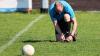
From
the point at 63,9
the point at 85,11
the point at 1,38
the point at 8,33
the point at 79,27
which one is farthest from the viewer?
the point at 85,11

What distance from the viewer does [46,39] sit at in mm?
13719

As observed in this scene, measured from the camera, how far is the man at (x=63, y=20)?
12.4 meters

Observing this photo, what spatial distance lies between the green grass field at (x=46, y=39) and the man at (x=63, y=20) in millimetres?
251

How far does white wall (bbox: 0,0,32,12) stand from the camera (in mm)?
26328

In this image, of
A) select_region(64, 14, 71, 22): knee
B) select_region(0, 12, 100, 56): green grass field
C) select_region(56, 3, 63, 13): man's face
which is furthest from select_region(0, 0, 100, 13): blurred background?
select_region(56, 3, 63, 13): man's face

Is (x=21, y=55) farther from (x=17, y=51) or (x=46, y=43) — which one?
(x=46, y=43)

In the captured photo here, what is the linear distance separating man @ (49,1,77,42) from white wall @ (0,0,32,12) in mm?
13593

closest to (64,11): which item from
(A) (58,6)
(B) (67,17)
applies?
(B) (67,17)

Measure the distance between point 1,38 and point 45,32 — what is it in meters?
2.20

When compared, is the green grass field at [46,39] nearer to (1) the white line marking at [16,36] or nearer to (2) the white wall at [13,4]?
(1) the white line marking at [16,36]

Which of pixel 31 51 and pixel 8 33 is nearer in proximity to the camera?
pixel 31 51

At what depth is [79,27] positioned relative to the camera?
17.5 metres

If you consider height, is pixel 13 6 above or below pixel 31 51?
below

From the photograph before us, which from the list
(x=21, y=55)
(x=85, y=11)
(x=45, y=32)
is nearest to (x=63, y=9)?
(x=21, y=55)
